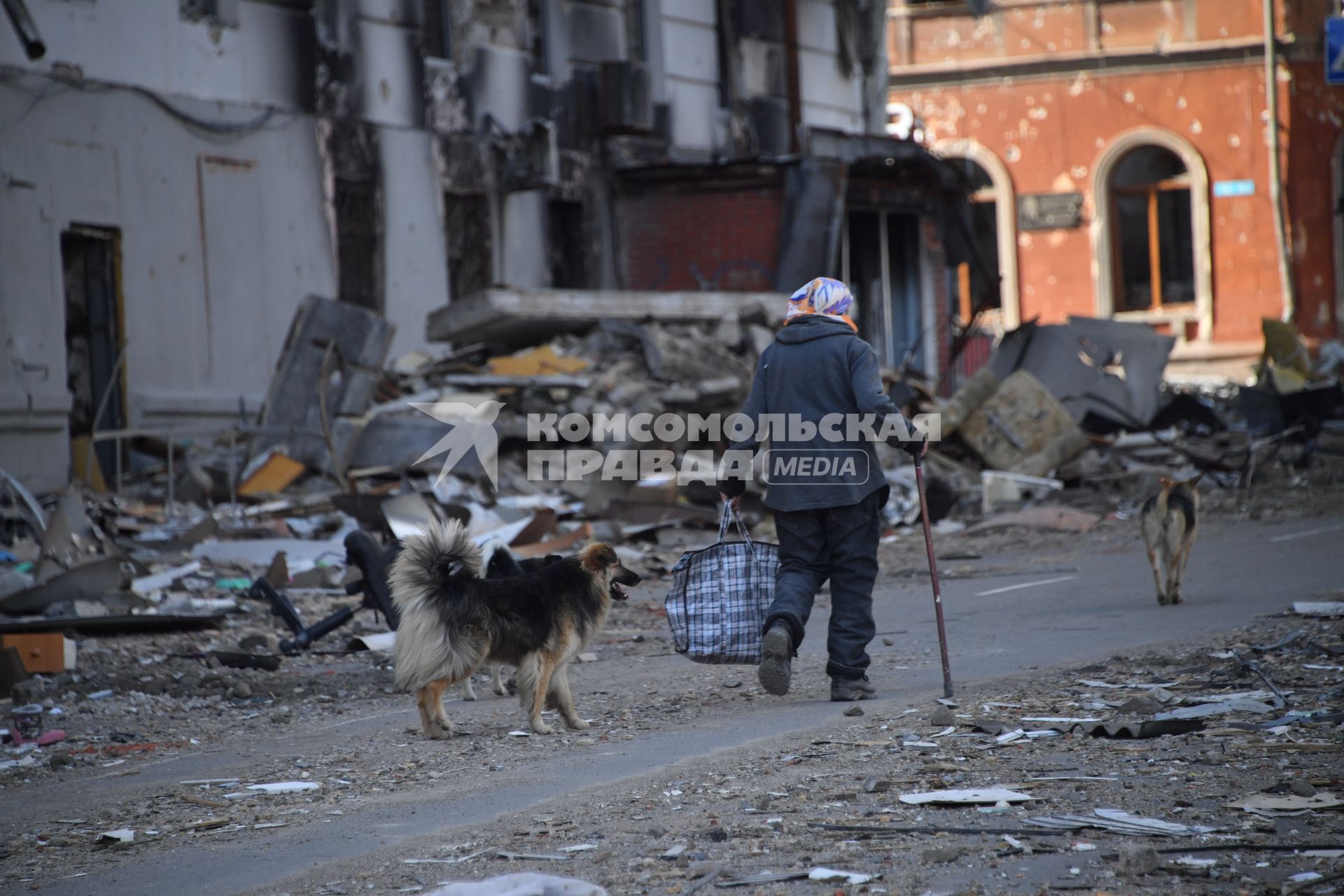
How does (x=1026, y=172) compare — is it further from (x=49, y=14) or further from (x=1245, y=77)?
(x=49, y=14)

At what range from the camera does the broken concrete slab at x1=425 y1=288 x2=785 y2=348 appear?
672 inches

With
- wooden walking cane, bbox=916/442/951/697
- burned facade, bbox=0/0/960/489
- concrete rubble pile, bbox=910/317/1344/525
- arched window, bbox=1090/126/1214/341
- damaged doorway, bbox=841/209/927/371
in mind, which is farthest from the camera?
arched window, bbox=1090/126/1214/341

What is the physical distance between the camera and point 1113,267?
108ft

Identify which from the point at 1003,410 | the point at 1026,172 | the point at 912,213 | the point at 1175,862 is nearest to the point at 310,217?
the point at 1003,410

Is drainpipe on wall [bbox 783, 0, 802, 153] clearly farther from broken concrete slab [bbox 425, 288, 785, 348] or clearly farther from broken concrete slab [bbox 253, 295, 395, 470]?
broken concrete slab [bbox 253, 295, 395, 470]

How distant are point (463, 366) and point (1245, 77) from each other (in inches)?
834

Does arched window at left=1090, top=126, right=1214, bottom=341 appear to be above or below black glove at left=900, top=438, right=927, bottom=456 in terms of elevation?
above

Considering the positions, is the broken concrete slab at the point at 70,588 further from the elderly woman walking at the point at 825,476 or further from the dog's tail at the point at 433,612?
the elderly woman walking at the point at 825,476

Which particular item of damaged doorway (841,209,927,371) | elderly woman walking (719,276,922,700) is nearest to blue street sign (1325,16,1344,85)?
damaged doorway (841,209,927,371)

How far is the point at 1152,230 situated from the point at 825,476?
27.8 metres

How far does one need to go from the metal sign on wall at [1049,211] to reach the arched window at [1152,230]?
0.90 metres

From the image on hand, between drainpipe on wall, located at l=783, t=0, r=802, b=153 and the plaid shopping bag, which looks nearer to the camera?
the plaid shopping bag

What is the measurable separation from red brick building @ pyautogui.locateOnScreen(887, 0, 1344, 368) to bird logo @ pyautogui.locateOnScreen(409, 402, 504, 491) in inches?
721

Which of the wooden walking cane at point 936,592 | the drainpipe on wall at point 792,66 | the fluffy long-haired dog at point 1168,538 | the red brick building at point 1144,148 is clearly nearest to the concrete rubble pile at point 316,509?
the wooden walking cane at point 936,592
